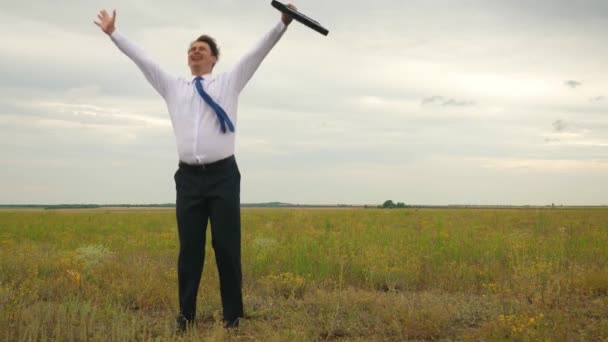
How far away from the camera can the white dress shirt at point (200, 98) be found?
4250mm

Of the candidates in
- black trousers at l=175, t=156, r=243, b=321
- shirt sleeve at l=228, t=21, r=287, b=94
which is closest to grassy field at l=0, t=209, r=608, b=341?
black trousers at l=175, t=156, r=243, b=321

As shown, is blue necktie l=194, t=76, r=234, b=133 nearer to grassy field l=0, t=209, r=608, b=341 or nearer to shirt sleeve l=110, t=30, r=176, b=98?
shirt sleeve l=110, t=30, r=176, b=98

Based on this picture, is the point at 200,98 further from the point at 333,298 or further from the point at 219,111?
the point at 333,298

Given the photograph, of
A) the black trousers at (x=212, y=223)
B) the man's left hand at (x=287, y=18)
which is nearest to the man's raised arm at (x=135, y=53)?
the black trousers at (x=212, y=223)

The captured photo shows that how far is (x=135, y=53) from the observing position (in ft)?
15.0

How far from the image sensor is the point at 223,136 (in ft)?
14.0

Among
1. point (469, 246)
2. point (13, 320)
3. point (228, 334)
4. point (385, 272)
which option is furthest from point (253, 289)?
point (469, 246)

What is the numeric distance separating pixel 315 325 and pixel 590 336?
2393 mm

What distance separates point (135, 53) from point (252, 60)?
1.06 metres

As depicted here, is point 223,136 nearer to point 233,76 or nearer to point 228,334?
point 233,76

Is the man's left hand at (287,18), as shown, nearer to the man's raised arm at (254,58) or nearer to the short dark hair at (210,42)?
the man's raised arm at (254,58)

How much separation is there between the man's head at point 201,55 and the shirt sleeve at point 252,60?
249 millimetres

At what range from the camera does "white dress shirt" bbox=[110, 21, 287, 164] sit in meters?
4.25

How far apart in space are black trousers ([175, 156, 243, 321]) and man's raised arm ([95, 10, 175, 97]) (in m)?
0.77
